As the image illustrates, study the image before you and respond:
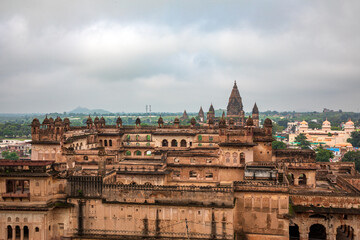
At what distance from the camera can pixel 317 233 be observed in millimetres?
45969

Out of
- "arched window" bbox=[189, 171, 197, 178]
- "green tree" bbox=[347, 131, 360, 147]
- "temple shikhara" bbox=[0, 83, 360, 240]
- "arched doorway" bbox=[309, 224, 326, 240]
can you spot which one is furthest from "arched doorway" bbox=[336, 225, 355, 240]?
"green tree" bbox=[347, 131, 360, 147]

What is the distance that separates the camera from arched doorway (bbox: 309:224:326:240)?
44487 mm

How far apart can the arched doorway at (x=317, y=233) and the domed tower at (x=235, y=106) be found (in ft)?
294

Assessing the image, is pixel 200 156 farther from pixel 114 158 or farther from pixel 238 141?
pixel 114 158

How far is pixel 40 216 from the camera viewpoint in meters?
37.3

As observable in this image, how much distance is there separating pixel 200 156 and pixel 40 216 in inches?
901

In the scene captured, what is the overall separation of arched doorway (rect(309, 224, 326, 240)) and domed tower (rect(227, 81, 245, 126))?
89.6m

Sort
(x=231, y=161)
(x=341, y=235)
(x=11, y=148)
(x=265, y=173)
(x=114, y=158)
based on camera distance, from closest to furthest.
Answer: (x=265, y=173) < (x=341, y=235) < (x=231, y=161) < (x=114, y=158) < (x=11, y=148)

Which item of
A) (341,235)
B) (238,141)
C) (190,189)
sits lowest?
(341,235)

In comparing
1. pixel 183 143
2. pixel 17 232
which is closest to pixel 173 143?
pixel 183 143

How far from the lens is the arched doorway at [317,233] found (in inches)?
1751

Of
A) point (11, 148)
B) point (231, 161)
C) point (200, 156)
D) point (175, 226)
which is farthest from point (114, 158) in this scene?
point (11, 148)

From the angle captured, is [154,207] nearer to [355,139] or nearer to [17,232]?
[17,232]

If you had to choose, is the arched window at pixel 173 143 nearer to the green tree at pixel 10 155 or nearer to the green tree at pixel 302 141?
the green tree at pixel 10 155
